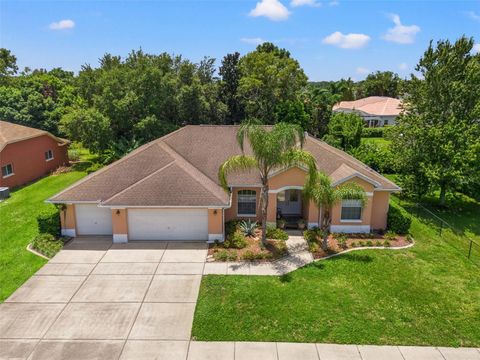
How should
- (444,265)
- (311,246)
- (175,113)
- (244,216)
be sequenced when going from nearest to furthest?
1. (444,265)
2. (311,246)
3. (244,216)
4. (175,113)

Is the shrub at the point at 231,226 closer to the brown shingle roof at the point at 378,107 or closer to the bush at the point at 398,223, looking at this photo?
the bush at the point at 398,223

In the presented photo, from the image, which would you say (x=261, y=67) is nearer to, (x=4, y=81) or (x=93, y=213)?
(x=93, y=213)

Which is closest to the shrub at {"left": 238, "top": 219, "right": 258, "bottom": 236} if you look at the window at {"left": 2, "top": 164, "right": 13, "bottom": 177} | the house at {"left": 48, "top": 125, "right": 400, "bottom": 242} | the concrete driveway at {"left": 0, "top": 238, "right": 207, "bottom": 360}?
the house at {"left": 48, "top": 125, "right": 400, "bottom": 242}

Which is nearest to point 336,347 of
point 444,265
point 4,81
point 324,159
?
point 444,265

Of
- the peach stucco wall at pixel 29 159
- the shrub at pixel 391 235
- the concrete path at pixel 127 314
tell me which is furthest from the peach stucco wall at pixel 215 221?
the peach stucco wall at pixel 29 159

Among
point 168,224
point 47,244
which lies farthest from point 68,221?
point 168,224

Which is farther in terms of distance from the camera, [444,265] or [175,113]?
[175,113]

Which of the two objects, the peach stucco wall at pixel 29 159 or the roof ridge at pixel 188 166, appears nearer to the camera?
the roof ridge at pixel 188 166

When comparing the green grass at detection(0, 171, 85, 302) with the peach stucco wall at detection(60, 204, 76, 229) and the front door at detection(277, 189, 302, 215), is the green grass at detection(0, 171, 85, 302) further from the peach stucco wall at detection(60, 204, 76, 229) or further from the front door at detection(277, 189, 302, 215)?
the front door at detection(277, 189, 302, 215)
